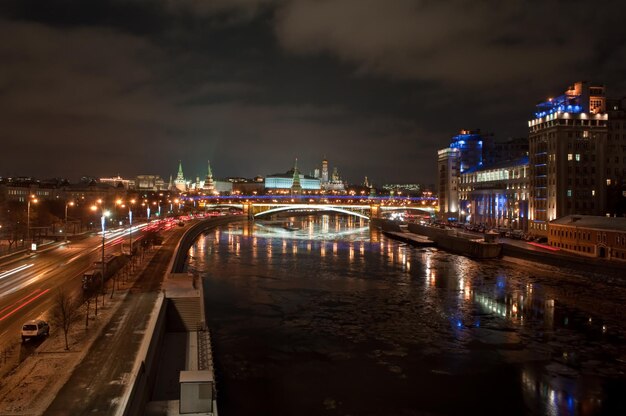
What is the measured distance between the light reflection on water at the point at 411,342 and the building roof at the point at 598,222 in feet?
16.9

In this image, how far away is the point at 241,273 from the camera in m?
30.9

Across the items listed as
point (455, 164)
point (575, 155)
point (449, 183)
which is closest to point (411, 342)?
point (575, 155)

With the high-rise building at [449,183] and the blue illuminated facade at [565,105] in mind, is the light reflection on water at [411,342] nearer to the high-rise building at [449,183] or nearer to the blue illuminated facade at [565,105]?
the blue illuminated facade at [565,105]

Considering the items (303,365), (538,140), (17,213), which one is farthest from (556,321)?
(17,213)

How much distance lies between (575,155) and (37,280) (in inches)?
1558

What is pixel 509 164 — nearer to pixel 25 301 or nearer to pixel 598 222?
pixel 598 222

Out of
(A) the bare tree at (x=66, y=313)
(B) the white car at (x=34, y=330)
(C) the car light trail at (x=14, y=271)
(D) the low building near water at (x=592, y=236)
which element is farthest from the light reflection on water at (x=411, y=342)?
(C) the car light trail at (x=14, y=271)

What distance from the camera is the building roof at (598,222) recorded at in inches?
1222

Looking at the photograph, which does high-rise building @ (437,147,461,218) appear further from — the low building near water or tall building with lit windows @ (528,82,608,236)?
the low building near water

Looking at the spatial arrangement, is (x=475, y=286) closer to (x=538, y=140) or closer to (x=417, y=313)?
(x=417, y=313)

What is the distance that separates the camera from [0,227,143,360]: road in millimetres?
14789

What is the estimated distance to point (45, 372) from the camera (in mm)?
10141

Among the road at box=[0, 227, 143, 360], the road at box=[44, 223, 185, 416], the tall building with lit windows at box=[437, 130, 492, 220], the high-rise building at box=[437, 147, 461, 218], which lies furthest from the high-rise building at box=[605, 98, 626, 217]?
the road at box=[44, 223, 185, 416]

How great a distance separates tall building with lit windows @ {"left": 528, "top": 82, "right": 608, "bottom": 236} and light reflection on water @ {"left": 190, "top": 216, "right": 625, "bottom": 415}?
13711 mm
